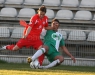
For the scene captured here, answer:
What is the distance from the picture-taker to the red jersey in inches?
343

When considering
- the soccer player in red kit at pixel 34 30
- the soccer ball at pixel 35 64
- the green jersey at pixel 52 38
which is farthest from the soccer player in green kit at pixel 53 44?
the soccer ball at pixel 35 64

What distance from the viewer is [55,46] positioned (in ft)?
28.3

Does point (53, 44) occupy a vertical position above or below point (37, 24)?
below

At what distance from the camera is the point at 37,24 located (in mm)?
8828

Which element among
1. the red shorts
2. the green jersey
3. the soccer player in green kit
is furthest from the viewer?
the red shorts

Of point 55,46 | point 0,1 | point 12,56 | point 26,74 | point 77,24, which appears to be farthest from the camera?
point 0,1

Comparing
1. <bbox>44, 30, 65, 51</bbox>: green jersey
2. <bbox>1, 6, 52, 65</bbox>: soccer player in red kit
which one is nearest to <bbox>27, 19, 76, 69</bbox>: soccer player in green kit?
<bbox>44, 30, 65, 51</bbox>: green jersey

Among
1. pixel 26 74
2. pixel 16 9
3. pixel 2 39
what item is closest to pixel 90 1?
pixel 16 9

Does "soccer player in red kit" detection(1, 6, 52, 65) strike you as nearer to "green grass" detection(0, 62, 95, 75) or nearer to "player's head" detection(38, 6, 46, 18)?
"player's head" detection(38, 6, 46, 18)

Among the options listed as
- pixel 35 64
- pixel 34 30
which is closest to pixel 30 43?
pixel 34 30

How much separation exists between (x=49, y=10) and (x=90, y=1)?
154 centimetres

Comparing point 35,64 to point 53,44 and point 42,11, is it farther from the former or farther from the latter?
point 42,11

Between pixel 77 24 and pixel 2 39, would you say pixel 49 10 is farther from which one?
pixel 2 39

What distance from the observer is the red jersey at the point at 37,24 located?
28.6 ft
